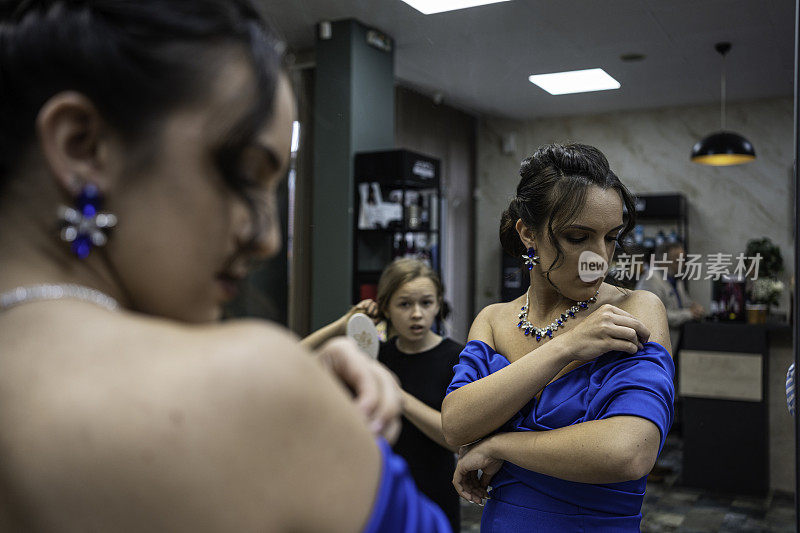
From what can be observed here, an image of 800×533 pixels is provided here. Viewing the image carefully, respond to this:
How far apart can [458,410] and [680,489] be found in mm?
913

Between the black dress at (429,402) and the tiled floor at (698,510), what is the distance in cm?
7

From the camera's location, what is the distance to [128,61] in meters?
0.44

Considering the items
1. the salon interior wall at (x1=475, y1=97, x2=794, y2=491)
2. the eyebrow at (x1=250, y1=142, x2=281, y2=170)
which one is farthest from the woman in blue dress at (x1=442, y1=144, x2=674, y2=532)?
the eyebrow at (x1=250, y1=142, x2=281, y2=170)

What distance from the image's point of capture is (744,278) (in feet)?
5.54

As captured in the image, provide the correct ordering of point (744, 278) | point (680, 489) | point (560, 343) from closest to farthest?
point (560, 343)
point (744, 278)
point (680, 489)

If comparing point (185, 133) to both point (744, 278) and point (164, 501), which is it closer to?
point (164, 501)

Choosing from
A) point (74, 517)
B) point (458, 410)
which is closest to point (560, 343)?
point (458, 410)

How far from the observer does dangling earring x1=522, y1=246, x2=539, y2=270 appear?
1.32 meters

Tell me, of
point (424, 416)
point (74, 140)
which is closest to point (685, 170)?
point (424, 416)

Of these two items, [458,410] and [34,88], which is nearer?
[34,88]

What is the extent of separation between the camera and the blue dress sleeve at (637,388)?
1.14 metres

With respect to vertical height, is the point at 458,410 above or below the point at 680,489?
above

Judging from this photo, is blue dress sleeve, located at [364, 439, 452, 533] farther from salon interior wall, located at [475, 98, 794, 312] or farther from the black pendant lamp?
the black pendant lamp

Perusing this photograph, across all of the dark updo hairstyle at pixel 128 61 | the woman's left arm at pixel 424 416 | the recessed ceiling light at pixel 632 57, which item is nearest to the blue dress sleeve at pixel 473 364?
the woman's left arm at pixel 424 416
